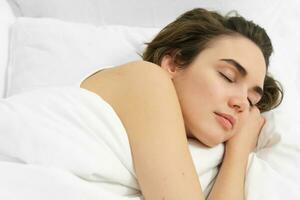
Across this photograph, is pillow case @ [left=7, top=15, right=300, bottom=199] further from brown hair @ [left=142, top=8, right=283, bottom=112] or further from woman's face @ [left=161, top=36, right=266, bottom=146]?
woman's face @ [left=161, top=36, right=266, bottom=146]

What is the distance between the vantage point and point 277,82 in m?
1.22

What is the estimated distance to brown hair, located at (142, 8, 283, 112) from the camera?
107 centimetres

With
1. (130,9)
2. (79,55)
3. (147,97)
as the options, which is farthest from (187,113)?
(130,9)

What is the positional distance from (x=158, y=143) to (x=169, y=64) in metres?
0.32

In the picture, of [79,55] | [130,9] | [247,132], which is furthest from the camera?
[130,9]

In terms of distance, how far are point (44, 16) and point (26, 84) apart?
33 cm

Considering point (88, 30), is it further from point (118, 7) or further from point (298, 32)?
point (298, 32)

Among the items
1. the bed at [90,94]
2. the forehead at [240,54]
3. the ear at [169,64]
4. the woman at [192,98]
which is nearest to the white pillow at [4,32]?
the bed at [90,94]

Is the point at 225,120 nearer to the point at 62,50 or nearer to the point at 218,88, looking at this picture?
the point at 218,88

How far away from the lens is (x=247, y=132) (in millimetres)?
1060

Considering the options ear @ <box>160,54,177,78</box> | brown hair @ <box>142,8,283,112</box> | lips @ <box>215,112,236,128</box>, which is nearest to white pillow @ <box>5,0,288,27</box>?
brown hair @ <box>142,8,283,112</box>

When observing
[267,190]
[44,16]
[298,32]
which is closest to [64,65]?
[44,16]

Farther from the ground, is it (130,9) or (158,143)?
Result: (130,9)

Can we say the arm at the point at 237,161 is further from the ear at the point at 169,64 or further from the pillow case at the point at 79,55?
the ear at the point at 169,64
